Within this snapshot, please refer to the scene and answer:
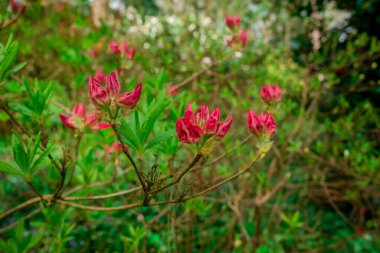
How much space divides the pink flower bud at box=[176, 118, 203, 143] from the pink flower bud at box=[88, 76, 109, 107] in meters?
0.18

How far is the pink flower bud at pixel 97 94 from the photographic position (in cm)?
69

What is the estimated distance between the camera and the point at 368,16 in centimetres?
339

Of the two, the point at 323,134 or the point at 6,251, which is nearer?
the point at 6,251

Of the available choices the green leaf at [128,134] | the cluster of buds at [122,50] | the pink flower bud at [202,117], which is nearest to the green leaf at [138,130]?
the green leaf at [128,134]

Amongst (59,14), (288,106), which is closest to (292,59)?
(288,106)

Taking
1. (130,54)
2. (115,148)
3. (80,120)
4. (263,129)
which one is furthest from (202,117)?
(130,54)

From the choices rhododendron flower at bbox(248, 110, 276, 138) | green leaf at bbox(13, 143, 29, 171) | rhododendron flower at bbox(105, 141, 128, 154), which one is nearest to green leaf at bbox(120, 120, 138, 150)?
green leaf at bbox(13, 143, 29, 171)

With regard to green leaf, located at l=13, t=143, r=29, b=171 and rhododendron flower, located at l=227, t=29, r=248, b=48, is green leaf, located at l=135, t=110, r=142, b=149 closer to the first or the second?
green leaf, located at l=13, t=143, r=29, b=171

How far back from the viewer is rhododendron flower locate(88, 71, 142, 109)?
0.70 meters

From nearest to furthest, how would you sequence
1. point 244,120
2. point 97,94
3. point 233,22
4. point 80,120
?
point 97,94, point 80,120, point 233,22, point 244,120

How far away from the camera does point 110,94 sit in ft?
2.32

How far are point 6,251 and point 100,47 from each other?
217cm

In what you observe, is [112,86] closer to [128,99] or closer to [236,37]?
[128,99]

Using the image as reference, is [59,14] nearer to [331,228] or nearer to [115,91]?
[115,91]
